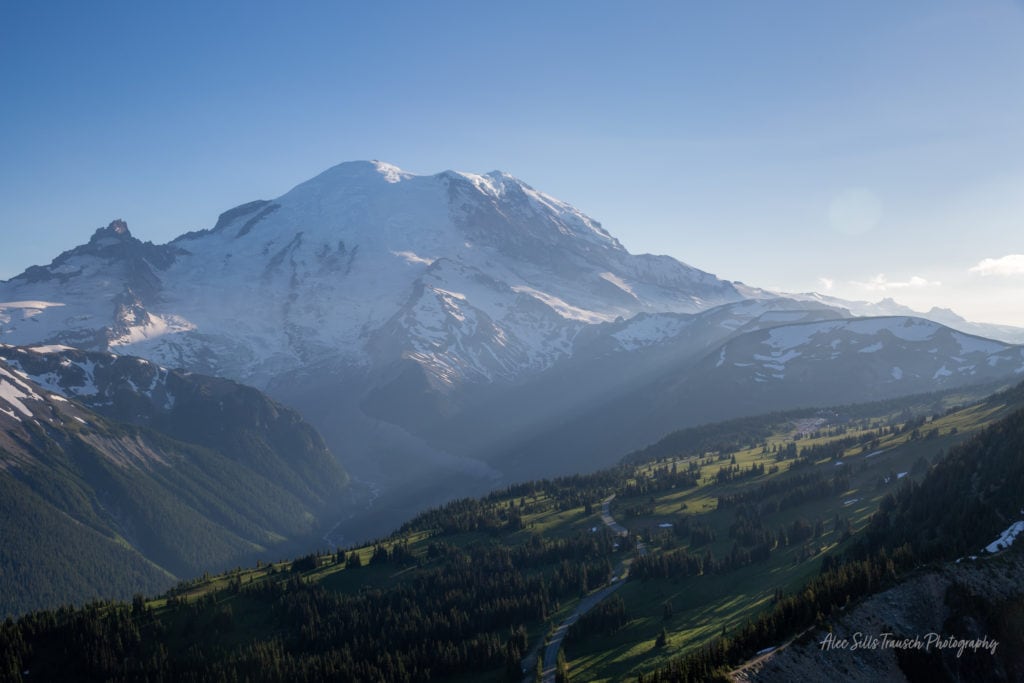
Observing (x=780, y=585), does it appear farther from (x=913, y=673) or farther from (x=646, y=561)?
(x=913, y=673)

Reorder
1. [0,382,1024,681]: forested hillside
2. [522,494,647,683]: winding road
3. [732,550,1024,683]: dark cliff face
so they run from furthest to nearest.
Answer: [522,494,647,683]: winding road → [0,382,1024,681]: forested hillside → [732,550,1024,683]: dark cliff face

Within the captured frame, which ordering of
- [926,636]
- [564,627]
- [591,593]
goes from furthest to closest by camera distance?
[591,593] < [564,627] < [926,636]

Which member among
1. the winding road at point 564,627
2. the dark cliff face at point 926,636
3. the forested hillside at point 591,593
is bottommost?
the winding road at point 564,627

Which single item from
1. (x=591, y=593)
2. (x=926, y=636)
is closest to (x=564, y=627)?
(x=591, y=593)

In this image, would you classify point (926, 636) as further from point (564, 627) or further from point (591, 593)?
point (591, 593)

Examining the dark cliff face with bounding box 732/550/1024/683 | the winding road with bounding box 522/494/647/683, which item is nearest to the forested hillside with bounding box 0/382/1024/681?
the winding road with bounding box 522/494/647/683

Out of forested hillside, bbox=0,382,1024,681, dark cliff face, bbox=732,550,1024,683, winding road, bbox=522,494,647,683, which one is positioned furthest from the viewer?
winding road, bbox=522,494,647,683

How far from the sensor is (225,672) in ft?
387

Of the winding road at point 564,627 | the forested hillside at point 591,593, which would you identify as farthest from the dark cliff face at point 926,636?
the winding road at point 564,627

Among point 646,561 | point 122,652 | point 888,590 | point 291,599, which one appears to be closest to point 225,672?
point 122,652

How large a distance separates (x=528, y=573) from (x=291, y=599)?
50.0 metres

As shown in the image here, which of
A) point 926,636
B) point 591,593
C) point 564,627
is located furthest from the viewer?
point 591,593

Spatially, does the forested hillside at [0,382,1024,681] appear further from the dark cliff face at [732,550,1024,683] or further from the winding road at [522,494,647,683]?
the dark cliff face at [732,550,1024,683]

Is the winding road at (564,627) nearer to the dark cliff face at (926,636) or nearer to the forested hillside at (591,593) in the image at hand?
the forested hillside at (591,593)
